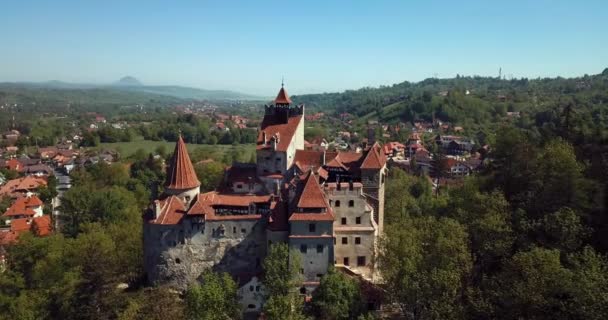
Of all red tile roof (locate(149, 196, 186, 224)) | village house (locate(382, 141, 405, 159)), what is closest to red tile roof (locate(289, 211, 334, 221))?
red tile roof (locate(149, 196, 186, 224))

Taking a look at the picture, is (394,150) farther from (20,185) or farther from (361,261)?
(361,261)

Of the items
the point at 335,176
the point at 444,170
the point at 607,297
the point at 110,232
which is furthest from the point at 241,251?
the point at 444,170

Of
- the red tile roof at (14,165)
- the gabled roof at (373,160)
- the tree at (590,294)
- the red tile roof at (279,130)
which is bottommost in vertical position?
the red tile roof at (14,165)

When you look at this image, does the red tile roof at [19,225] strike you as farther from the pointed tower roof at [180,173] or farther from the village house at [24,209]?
the pointed tower roof at [180,173]

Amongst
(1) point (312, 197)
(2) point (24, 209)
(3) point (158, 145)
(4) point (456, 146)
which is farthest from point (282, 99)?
(3) point (158, 145)

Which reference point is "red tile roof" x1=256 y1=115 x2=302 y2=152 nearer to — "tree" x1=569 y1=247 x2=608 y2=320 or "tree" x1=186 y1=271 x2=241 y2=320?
"tree" x1=186 y1=271 x2=241 y2=320

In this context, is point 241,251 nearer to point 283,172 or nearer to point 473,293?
point 283,172

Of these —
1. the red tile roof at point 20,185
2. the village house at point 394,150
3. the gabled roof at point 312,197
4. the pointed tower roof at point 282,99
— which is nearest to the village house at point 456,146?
the village house at point 394,150
